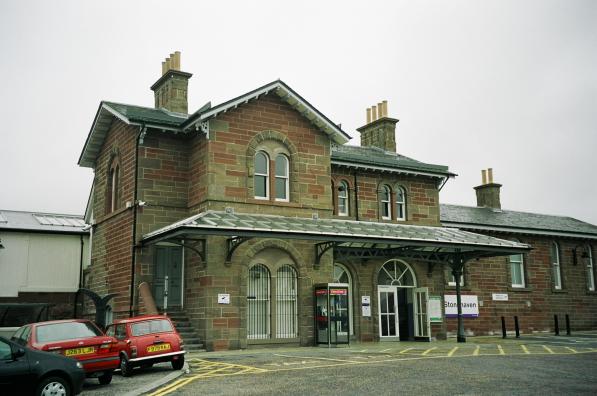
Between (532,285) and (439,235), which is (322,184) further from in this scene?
(532,285)

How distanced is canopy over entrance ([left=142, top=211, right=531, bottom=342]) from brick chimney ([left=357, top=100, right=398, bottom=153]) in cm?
585

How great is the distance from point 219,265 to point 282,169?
4588mm

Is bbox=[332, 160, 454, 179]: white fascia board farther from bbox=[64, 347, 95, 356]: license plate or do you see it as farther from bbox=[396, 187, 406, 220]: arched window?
bbox=[64, 347, 95, 356]: license plate

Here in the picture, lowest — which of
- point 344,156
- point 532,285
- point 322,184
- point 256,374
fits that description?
point 256,374

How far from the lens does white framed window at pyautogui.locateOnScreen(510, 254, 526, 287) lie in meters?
32.2

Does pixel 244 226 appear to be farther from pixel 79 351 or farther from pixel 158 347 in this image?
pixel 79 351

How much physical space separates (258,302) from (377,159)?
9.27 meters

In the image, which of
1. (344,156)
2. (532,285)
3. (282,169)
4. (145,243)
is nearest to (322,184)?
(282,169)

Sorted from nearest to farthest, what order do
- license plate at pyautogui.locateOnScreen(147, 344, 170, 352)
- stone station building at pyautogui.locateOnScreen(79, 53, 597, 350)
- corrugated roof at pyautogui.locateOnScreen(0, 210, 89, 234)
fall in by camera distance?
license plate at pyautogui.locateOnScreen(147, 344, 170, 352) → stone station building at pyautogui.locateOnScreen(79, 53, 597, 350) → corrugated roof at pyautogui.locateOnScreen(0, 210, 89, 234)

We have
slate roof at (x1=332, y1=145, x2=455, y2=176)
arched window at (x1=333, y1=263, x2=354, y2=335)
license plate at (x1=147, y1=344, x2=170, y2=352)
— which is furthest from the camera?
slate roof at (x1=332, y1=145, x2=455, y2=176)

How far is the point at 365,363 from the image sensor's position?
15.3 m

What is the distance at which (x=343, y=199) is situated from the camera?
87.4ft

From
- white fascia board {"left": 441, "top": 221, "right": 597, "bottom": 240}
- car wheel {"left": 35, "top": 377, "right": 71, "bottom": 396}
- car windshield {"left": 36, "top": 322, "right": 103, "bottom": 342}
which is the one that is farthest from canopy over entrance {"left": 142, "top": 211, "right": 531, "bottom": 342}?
car wheel {"left": 35, "top": 377, "right": 71, "bottom": 396}

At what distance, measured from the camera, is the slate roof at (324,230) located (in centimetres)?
1861
